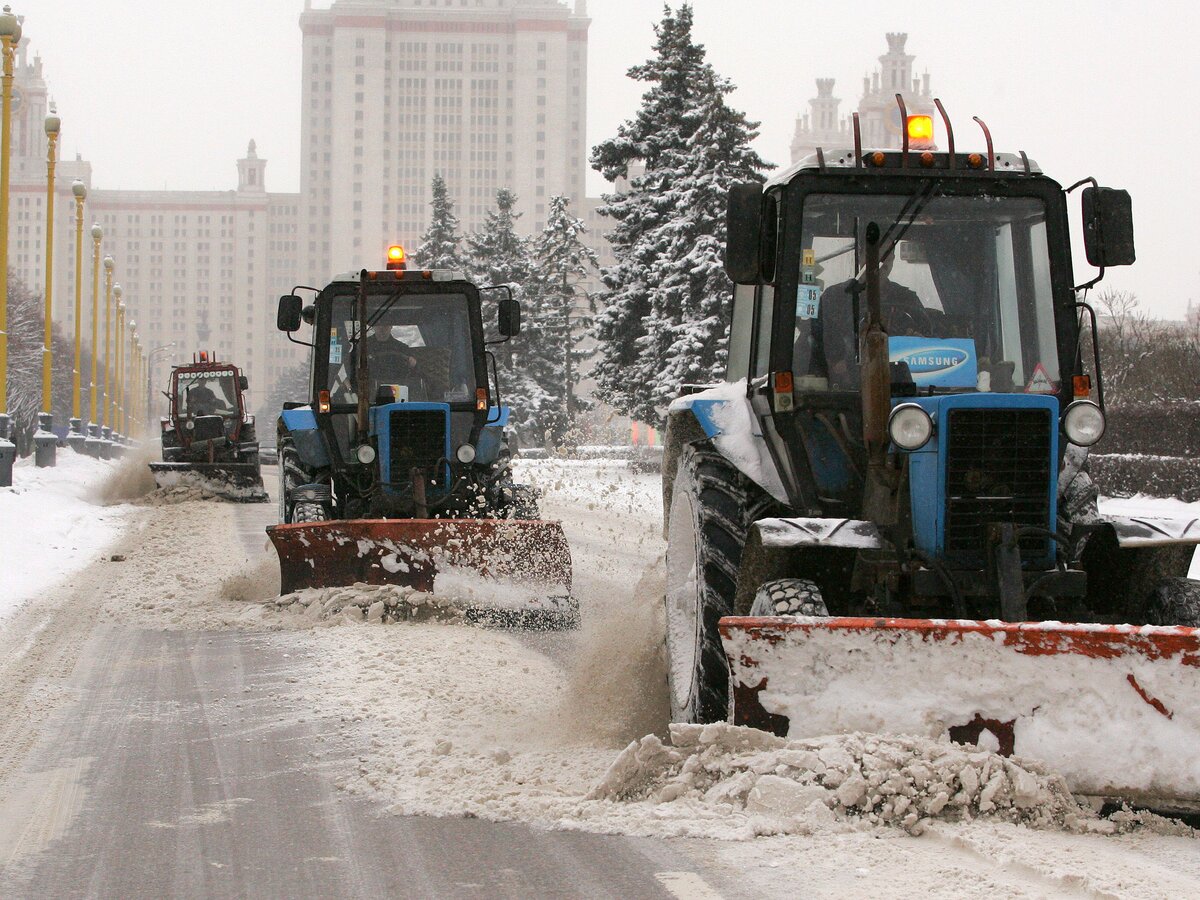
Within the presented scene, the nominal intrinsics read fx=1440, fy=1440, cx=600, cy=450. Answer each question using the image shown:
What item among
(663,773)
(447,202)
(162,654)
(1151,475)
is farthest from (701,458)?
(447,202)

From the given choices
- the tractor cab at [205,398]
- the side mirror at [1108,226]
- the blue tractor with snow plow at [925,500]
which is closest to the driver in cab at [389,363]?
the blue tractor with snow plow at [925,500]

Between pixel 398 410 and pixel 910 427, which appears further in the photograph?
pixel 398 410

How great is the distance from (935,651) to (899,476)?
0.98 m

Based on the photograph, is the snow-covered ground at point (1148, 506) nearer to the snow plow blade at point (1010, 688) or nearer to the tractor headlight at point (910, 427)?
the tractor headlight at point (910, 427)

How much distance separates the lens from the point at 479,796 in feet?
16.0

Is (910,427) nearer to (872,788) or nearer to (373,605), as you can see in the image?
(872,788)

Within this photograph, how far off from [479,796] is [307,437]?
7.06 m

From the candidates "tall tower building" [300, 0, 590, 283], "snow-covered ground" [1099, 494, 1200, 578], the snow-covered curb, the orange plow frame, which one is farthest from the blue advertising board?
"tall tower building" [300, 0, 590, 283]

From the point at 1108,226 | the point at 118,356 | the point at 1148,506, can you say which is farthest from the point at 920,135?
the point at 118,356

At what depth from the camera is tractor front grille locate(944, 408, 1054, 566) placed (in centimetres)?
503

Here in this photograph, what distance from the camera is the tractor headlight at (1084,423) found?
5.18 meters

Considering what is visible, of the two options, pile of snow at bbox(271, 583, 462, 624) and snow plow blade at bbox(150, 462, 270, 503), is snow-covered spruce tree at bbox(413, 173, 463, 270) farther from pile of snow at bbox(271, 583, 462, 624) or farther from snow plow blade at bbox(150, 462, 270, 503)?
pile of snow at bbox(271, 583, 462, 624)

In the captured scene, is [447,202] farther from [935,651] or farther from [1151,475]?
[935,651]

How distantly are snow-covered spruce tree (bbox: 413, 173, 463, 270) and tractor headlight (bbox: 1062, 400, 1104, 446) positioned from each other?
5594 cm
